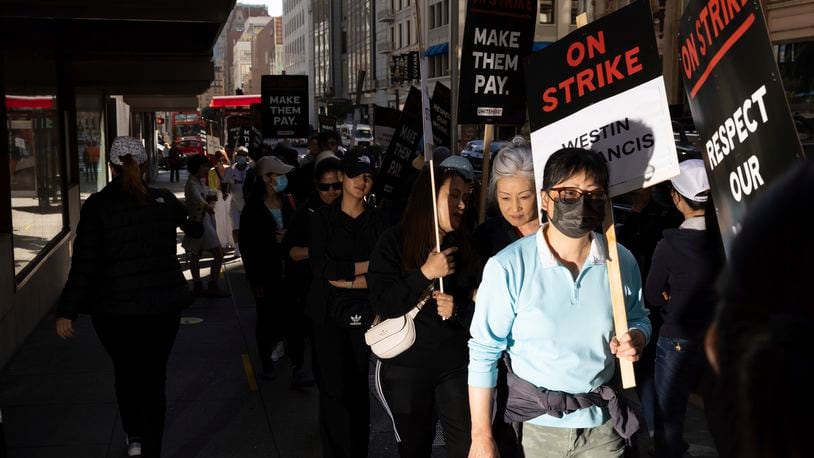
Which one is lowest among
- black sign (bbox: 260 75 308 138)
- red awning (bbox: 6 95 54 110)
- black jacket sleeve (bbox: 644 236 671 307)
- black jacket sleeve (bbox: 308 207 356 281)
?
black jacket sleeve (bbox: 644 236 671 307)

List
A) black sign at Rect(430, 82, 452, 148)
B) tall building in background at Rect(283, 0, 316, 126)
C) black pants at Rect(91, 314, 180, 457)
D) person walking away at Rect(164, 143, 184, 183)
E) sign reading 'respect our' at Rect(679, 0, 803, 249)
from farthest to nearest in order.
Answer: tall building in background at Rect(283, 0, 316, 126) → person walking away at Rect(164, 143, 184, 183) → black sign at Rect(430, 82, 452, 148) → black pants at Rect(91, 314, 180, 457) → sign reading 'respect our' at Rect(679, 0, 803, 249)

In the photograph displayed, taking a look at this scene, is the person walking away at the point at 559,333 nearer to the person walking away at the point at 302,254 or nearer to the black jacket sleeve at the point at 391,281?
the black jacket sleeve at the point at 391,281

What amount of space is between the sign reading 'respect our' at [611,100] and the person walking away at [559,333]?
0.27 m

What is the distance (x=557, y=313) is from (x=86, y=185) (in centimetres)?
1483

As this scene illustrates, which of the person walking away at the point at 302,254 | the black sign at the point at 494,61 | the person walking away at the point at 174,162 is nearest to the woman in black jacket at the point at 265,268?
the person walking away at the point at 302,254

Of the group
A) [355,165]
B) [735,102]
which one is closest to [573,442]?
[735,102]

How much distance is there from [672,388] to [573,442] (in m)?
1.75

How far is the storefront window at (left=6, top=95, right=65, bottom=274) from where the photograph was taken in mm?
9352

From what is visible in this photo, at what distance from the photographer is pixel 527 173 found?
441 centimetres

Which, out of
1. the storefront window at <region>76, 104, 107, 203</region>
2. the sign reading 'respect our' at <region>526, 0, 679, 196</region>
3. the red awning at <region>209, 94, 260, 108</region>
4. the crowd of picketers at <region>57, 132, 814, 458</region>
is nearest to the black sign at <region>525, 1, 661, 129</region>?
the sign reading 'respect our' at <region>526, 0, 679, 196</region>

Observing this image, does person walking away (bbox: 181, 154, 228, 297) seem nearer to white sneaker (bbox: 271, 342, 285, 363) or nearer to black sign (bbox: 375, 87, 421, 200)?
black sign (bbox: 375, 87, 421, 200)

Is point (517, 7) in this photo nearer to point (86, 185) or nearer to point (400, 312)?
point (400, 312)

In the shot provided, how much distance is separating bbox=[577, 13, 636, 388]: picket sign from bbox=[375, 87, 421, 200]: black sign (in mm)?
5907

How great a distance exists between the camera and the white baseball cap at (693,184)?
484cm
